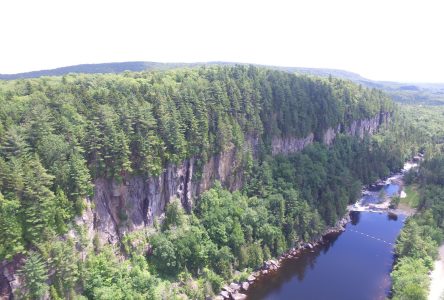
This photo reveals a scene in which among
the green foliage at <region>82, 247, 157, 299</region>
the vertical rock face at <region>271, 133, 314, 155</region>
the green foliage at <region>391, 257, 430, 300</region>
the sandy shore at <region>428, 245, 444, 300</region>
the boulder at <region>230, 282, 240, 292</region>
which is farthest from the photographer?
the vertical rock face at <region>271, 133, 314, 155</region>

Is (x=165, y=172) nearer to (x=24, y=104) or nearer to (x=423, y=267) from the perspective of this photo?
(x=24, y=104)

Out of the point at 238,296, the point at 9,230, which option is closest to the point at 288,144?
the point at 238,296

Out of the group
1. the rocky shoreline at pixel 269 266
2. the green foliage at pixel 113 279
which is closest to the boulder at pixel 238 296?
the rocky shoreline at pixel 269 266

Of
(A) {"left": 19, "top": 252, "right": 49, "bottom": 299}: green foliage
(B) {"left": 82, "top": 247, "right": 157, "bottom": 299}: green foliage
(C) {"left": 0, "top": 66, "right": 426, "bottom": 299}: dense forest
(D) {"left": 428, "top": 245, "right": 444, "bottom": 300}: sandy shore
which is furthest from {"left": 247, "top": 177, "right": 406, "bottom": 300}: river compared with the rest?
(A) {"left": 19, "top": 252, "right": 49, "bottom": 299}: green foliage

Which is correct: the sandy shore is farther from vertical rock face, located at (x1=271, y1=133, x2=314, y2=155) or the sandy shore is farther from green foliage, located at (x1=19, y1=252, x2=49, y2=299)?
green foliage, located at (x1=19, y1=252, x2=49, y2=299)

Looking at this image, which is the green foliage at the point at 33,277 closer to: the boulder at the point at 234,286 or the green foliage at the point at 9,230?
the green foliage at the point at 9,230

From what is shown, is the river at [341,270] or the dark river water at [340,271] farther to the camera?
the river at [341,270]

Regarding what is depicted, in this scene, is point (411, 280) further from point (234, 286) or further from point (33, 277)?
point (33, 277)
